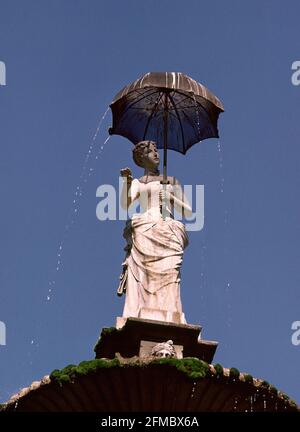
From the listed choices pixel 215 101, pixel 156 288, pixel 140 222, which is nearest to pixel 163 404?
pixel 156 288

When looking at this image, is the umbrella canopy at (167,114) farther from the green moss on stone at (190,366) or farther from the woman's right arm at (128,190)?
the green moss on stone at (190,366)

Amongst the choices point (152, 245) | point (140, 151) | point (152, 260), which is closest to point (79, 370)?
point (152, 260)

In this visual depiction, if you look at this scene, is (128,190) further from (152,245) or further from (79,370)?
(79,370)

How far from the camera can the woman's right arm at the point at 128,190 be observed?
55.1 feet

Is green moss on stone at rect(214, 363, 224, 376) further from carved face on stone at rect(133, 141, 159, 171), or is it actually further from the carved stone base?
carved face on stone at rect(133, 141, 159, 171)

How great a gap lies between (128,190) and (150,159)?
1028 millimetres

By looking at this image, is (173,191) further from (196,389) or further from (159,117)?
(196,389)

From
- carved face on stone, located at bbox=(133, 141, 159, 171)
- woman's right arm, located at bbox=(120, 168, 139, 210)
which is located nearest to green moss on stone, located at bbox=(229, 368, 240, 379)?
woman's right arm, located at bbox=(120, 168, 139, 210)

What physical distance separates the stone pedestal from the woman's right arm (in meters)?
2.90

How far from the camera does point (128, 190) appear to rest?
1688 cm

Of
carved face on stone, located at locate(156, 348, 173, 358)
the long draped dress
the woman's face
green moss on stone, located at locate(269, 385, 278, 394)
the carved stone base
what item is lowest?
green moss on stone, located at locate(269, 385, 278, 394)

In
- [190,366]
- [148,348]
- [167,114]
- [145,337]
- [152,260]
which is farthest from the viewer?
[167,114]

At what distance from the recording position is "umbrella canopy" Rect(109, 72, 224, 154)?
699 inches
